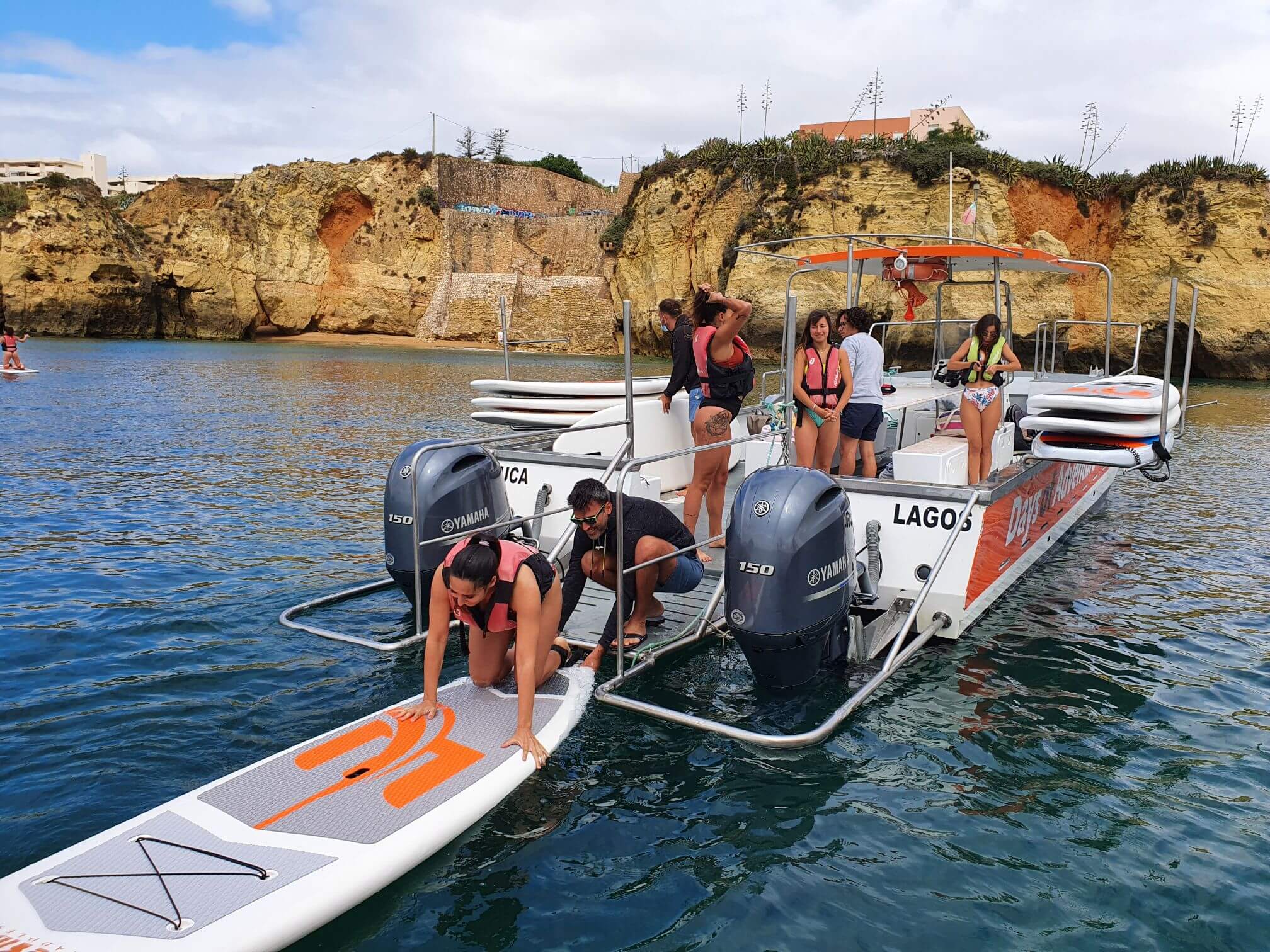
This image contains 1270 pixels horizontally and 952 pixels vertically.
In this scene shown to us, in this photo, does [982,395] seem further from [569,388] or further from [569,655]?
[569,655]

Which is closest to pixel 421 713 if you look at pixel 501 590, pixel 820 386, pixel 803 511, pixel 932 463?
pixel 501 590

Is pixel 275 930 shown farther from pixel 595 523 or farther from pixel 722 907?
pixel 595 523

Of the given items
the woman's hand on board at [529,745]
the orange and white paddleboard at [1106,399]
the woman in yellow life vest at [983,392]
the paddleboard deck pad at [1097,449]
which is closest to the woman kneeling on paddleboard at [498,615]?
the woman's hand on board at [529,745]

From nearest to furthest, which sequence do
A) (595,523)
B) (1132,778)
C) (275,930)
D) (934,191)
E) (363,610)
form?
(275,930), (1132,778), (595,523), (363,610), (934,191)

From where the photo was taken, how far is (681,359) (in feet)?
25.5

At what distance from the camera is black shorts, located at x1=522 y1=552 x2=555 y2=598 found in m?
4.96

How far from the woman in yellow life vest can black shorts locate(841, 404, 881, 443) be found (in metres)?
0.72

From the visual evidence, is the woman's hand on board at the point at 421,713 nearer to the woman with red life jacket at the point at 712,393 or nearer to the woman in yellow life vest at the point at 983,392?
the woman with red life jacket at the point at 712,393

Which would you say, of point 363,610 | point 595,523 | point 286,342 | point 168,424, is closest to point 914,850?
point 595,523

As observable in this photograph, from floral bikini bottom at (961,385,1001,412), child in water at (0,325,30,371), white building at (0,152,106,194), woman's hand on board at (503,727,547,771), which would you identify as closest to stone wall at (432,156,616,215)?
child in water at (0,325,30,371)

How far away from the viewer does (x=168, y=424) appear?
19.6m

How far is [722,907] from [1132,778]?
8.48 ft

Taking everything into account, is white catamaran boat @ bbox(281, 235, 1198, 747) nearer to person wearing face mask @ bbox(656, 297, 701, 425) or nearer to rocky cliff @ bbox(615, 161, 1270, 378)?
person wearing face mask @ bbox(656, 297, 701, 425)

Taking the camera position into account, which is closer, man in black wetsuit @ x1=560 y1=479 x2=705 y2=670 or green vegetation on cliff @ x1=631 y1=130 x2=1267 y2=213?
man in black wetsuit @ x1=560 y1=479 x2=705 y2=670
